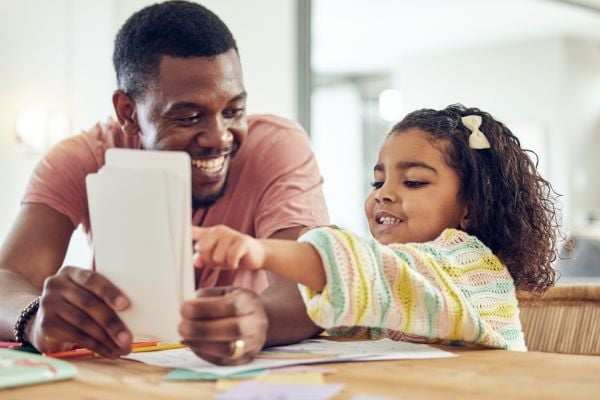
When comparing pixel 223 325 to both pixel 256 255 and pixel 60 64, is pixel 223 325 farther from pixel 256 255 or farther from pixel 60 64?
pixel 60 64

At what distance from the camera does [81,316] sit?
1.15 meters

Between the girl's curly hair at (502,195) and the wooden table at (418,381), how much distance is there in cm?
30

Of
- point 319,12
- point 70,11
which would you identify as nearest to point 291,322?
point 70,11

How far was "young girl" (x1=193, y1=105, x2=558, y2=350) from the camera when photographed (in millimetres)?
1066

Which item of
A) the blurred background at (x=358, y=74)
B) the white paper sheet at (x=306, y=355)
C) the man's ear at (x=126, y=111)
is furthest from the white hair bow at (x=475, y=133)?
the blurred background at (x=358, y=74)

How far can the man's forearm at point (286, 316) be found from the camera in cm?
125

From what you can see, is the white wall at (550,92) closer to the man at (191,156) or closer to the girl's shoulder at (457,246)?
the man at (191,156)

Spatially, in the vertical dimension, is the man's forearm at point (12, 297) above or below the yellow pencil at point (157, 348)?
above

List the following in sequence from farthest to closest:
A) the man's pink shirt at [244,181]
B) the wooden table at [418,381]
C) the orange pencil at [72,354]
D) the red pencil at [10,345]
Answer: the man's pink shirt at [244,181]
the red pencil at [10,345]
the orange pencil at [72,354]
the wooden table at [418,381]

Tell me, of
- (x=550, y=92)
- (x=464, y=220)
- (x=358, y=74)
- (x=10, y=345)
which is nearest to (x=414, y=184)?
(x=464, y=220)

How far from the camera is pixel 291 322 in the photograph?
128 centimetres

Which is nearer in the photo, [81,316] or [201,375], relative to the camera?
[201,375]

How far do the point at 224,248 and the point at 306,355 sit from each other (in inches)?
11.1

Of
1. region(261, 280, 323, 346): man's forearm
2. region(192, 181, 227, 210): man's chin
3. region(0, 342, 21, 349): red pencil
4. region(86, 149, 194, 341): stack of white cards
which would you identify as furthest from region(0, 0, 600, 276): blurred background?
region(86, 149, 194, 341): stack of white cards
